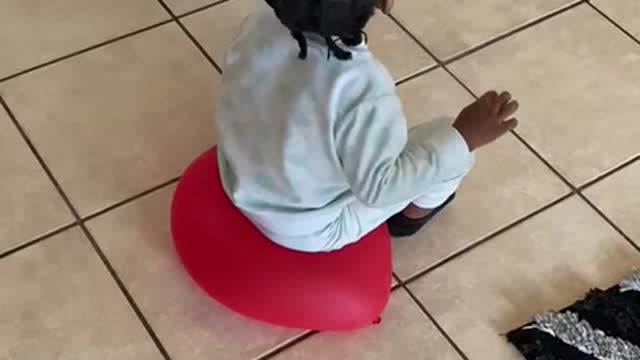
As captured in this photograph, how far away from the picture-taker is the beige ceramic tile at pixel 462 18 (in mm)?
1716

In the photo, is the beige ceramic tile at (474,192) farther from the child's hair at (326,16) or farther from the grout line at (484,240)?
the child's hair at (326,16)

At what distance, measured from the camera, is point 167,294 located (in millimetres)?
1359

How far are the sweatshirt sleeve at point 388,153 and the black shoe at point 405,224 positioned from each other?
0.16 meters

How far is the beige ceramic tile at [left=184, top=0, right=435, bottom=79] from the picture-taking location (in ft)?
5.47

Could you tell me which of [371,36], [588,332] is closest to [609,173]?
[588,332]

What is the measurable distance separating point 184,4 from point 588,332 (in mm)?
788

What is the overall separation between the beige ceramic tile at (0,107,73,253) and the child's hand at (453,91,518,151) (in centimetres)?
51

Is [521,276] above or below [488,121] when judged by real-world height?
below

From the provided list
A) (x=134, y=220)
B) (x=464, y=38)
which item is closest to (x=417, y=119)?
(x=464, y=38)

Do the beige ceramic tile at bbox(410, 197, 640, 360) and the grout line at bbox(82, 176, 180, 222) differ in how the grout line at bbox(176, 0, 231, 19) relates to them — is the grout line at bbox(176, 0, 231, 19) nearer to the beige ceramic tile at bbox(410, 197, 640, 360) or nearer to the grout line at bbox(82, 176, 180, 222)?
the grout line at bbox(82, 176, 180, 222)

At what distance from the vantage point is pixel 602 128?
1.61 metres

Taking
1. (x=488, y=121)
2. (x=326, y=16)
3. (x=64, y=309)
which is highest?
(x=326, y=16)

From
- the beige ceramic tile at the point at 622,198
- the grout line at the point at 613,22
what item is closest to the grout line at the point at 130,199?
the beige ceramic tile at the point at 622,198

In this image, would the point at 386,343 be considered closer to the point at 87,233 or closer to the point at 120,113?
the point at 87,233
